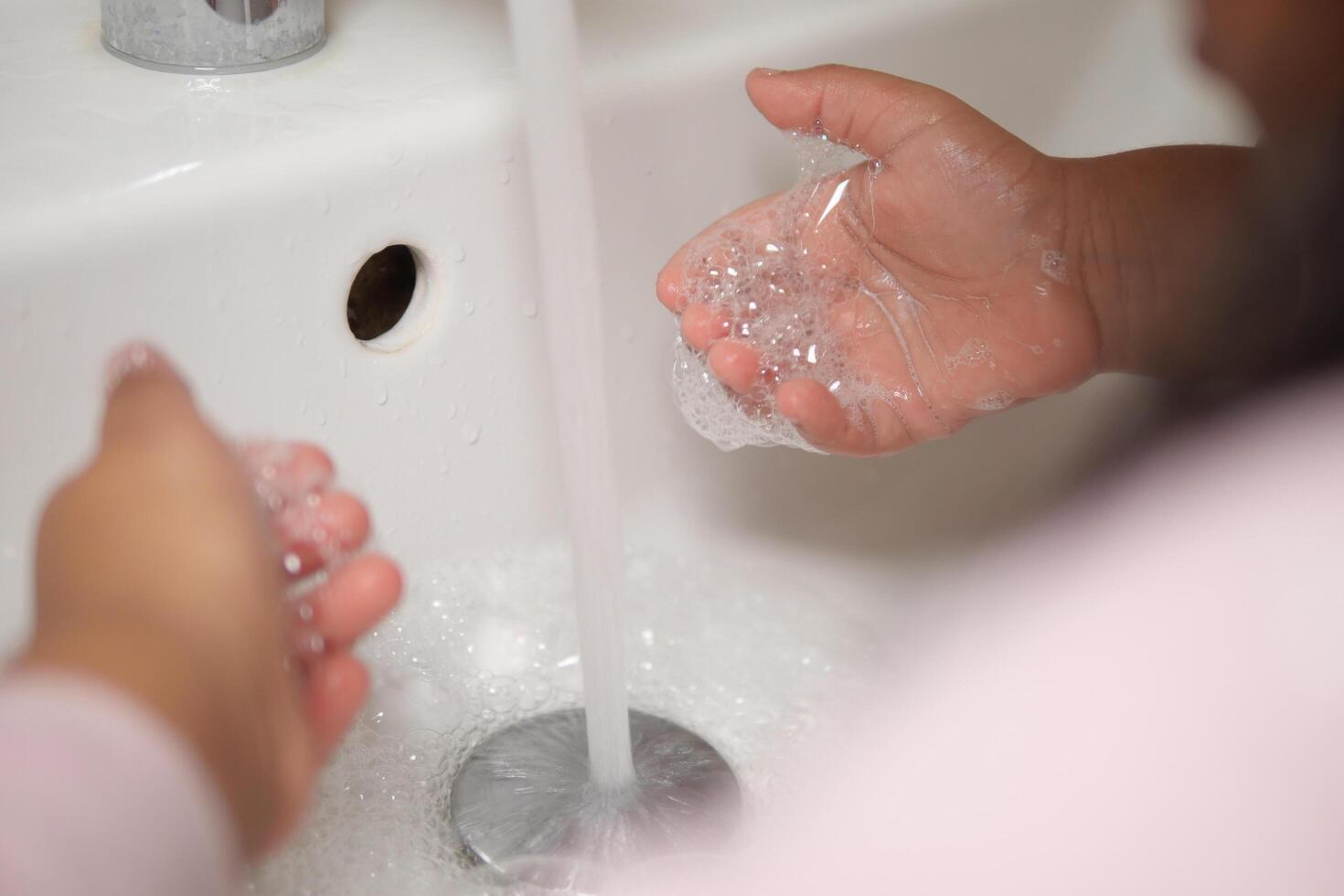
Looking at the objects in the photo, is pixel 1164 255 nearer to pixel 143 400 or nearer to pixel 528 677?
pixel 528 677

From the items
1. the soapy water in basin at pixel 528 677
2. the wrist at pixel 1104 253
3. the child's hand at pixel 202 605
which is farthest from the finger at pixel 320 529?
the wrist at pixel 1104 253

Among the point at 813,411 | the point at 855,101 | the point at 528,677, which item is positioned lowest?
the point at 528,677

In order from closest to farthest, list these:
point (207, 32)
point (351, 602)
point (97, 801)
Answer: point (97, 801) → point (351, 602) → point (207, 32)

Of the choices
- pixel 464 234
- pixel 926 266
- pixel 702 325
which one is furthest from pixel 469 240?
pixel 926 266

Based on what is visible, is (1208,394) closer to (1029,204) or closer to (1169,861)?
(1029,204)

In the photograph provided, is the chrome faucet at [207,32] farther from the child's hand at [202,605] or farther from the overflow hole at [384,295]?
the child's hand at [202,605]

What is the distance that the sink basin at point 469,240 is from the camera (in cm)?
56

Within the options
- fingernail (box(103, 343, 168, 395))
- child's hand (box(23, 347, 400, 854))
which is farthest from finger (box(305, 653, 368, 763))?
fingernail (box(103, 343, 168, 395))

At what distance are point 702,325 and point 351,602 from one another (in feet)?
0.93

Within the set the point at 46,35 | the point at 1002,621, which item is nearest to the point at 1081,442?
the point at 1002,621

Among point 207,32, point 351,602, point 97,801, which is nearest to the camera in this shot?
point 97,801

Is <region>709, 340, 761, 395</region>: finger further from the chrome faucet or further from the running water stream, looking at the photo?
the chrome faucet

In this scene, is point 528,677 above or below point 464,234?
Result: below

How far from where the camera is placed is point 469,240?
67 cm
